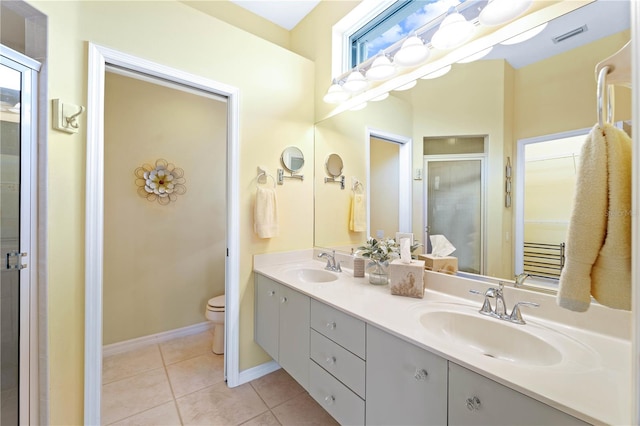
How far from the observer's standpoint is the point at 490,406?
0.73m

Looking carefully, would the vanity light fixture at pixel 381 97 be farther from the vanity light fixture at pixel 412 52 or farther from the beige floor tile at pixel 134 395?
the beige floor tile at pixel 134 395

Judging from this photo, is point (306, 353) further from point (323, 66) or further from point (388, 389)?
point (323, 66)

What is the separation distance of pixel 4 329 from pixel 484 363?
1.90 meters

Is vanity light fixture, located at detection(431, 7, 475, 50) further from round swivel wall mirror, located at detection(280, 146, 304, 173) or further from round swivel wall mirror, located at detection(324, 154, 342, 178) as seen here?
round swivel wall mirror, located at detection(280, 146, 304, 173)

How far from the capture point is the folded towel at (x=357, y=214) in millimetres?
1901

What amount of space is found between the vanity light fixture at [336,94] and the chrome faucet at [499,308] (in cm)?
156

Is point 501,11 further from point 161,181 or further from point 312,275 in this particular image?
point 161,181

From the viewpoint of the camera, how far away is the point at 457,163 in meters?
1.36

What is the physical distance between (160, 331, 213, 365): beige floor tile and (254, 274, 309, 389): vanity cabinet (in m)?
0.77

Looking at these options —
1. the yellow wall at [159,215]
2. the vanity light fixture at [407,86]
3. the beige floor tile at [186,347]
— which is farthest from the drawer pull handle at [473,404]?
the yellow wall at [159,215]

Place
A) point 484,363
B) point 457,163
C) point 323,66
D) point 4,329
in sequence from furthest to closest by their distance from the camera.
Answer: point 323,66
point 457,163
point 4,329
point 484,363

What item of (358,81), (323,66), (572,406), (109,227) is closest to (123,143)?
(109,227)

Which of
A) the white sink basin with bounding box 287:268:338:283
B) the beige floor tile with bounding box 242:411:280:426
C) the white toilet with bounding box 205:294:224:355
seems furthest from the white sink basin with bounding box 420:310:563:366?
the white toilet with bounding box 205:294:224:355

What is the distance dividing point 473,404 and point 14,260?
73.8 inches
